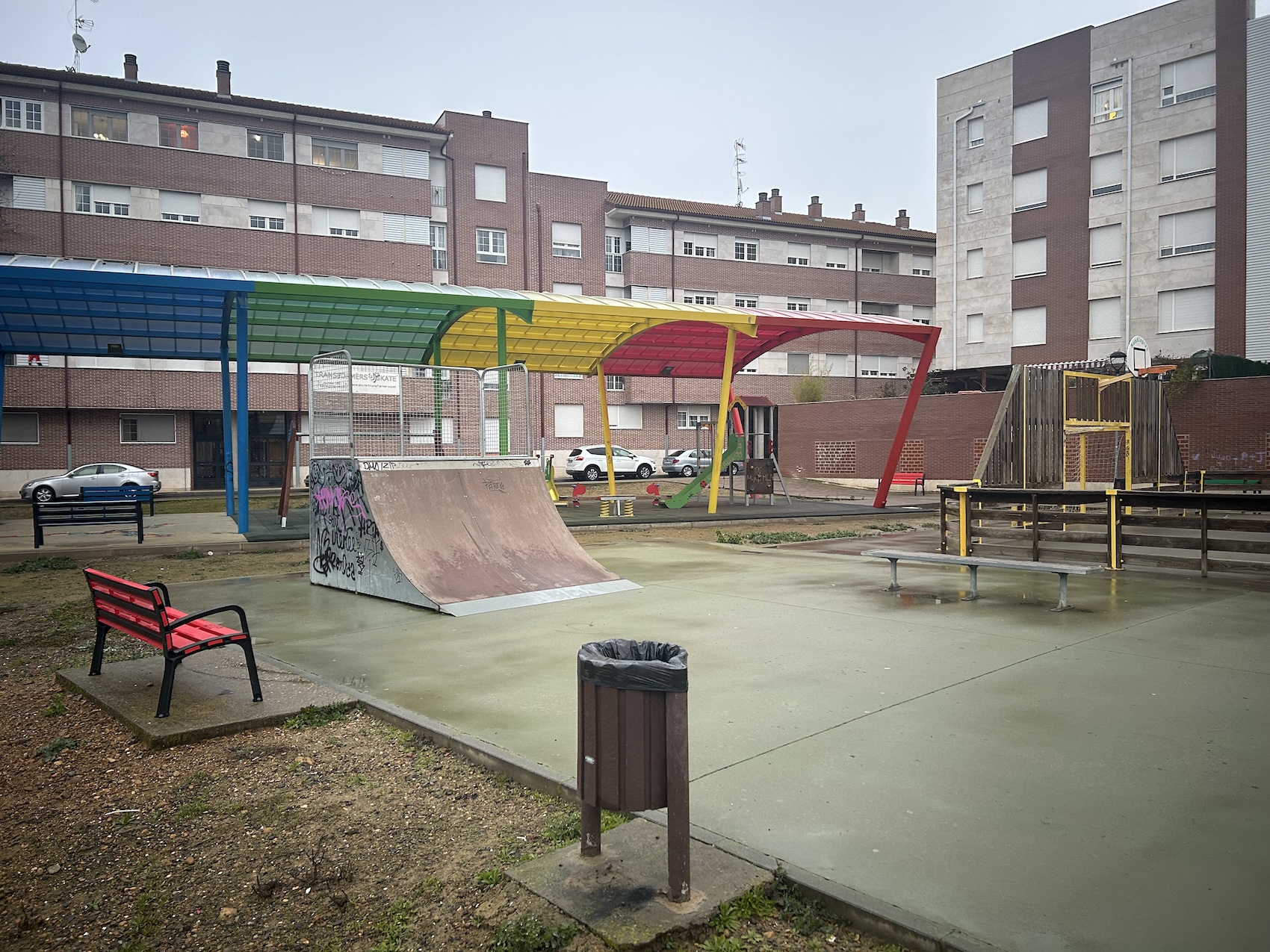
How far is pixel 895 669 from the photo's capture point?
6.09 metres

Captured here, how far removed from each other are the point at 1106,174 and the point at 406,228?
30448mm

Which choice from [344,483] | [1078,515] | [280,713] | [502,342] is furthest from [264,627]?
[502,342]

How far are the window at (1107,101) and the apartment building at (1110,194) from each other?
57mm

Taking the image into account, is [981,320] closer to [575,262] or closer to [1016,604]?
[575,262]

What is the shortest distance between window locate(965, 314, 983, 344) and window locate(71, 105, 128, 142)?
123 ft

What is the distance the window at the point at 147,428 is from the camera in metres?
35.2

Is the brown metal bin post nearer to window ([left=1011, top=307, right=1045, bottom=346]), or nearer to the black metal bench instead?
the black metal bench

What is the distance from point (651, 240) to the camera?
157ft

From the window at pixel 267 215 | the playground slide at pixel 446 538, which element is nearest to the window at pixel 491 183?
the window at pixel 267 215

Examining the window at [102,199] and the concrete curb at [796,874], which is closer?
the concrete curb at [796,874]

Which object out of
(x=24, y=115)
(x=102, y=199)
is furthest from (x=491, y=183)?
(x=24, y=115)

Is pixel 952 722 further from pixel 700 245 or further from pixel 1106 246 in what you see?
pixel 700 245

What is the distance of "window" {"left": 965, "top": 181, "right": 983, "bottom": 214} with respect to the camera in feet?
131

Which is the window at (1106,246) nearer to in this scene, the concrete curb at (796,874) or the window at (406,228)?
the window at (406,228)
